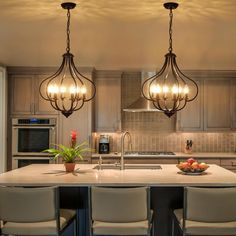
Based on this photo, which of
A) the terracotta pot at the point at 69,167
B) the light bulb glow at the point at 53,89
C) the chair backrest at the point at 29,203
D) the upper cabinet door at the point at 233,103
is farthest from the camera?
the upper cabinet door at the point at 233,103

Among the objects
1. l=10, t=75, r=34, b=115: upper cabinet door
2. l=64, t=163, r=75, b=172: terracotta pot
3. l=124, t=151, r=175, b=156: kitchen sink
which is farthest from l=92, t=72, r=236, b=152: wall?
l=64, t=163, r=75, b=172: terracotta pot

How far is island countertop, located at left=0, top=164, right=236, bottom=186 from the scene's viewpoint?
318 centimetres

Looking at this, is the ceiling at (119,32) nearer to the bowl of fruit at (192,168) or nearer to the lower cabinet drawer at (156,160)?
the bowl of fruit at (192,168)

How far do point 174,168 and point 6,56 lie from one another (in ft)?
9.31

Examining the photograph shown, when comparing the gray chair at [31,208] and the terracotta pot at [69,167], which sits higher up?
the terracotta pot at [69,167]

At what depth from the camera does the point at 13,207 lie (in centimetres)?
292

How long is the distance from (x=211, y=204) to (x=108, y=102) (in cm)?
360

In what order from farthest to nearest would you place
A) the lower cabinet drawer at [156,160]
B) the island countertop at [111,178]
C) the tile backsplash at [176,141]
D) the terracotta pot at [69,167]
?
the tile backsplash at [176,141] → the lower cabinet drawer at [156,160] → the terracotta pot at [69,167] → the island countertop at [111,178]

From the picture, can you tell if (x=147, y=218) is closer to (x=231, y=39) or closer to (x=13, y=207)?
(x=13, y=207)

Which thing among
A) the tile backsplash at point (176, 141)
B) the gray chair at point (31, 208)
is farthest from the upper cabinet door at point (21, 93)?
the gray chair at point (31, 208)

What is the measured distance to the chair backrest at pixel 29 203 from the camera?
2904 millimetres

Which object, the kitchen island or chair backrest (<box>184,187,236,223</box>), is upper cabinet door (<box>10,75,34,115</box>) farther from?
chair backrest (<box>184,187,236,223</box>)

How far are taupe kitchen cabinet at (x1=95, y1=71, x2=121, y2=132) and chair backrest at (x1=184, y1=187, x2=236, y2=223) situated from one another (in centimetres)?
341

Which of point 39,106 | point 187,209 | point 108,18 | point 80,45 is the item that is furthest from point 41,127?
point 187,209
